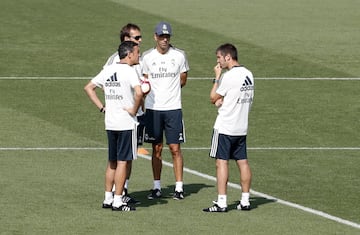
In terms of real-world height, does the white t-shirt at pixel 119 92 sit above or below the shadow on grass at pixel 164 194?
above

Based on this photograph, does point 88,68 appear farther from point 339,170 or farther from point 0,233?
point 0,233

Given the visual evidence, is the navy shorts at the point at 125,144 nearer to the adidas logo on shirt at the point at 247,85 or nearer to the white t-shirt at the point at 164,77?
the white t-shirt at the point at 164,77

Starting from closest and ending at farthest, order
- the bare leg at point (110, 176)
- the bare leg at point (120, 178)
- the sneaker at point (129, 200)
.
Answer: the bare leg at point (120, 178) → the bare leg at point (110, 176) → the sneaker at point (129, 200)

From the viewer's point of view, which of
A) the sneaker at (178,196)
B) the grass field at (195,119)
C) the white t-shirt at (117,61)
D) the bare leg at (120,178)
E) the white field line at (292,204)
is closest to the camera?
the white field line at (292,204)

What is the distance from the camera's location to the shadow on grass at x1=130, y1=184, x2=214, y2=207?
686 inches

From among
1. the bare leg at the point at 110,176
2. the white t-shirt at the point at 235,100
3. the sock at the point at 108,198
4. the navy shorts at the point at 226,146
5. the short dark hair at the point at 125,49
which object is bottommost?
the sock at the point at 108,198

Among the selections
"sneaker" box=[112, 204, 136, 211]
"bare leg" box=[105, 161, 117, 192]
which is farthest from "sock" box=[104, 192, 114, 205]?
"sneaker" box=[112, 204, 136, 211]

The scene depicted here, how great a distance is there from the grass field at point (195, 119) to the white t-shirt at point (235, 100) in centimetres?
116

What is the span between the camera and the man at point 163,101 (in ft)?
58.5

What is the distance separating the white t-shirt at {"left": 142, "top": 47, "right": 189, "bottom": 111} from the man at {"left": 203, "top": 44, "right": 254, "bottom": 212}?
115cm

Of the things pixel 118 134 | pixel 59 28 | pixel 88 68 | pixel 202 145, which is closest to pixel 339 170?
pixel 202 145

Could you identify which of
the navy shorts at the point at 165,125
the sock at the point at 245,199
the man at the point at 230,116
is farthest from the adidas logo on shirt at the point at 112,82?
the sock at the point at 245,199

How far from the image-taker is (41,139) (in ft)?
72.1

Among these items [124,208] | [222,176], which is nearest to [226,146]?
[222,176]
